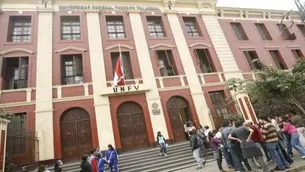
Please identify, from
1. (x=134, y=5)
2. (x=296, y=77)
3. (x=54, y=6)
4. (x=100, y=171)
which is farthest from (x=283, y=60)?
(x=54, y=6)

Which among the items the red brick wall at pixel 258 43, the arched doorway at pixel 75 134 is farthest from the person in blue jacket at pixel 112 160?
the red brick wall at pixel 258 43

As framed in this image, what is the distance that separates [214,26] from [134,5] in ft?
24.2

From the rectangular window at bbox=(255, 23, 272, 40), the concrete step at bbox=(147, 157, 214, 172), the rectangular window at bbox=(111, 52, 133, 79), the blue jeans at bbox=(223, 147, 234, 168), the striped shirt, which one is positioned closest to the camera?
the striped shirt

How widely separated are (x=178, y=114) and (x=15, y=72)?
1115 cm

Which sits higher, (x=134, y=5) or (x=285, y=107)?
(x=134, y=5)

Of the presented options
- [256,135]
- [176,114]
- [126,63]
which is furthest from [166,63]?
[256,135]

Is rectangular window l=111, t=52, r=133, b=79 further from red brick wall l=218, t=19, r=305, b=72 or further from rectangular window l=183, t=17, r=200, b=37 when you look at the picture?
red brick wall l=218, t=19, r=305, b=72

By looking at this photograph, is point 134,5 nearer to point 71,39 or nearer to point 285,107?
point 71,39

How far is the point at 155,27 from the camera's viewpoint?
53.5 feet

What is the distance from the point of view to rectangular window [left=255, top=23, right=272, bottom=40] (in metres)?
19.1

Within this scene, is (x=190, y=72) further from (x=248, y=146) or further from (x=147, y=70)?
(x=248, y=146)

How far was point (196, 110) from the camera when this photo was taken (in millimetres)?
13438

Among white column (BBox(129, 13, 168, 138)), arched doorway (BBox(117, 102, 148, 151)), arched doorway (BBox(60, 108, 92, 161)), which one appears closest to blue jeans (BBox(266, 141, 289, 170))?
white column (BBox(129, 13, 168, 138))

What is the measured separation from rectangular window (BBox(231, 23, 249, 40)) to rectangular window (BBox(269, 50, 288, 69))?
3.06m
